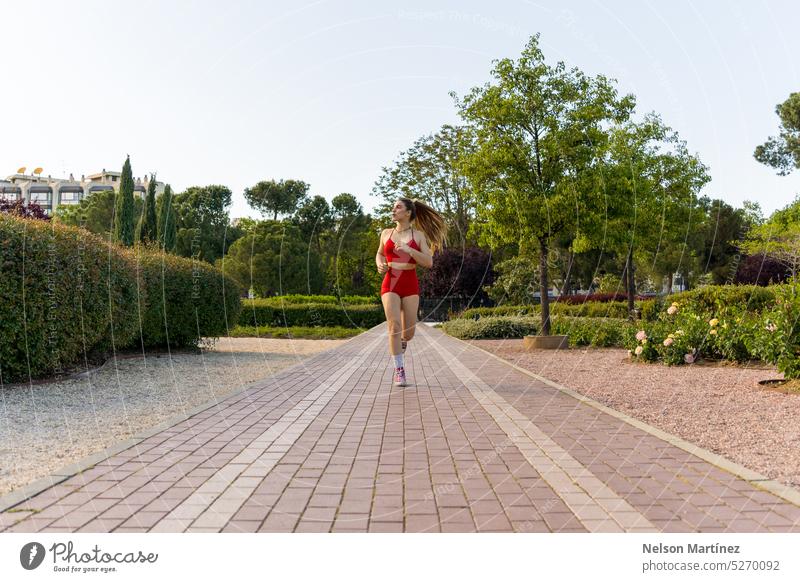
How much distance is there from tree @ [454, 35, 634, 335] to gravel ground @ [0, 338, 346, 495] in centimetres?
718

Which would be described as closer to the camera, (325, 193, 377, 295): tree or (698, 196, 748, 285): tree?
(325, 193, 377, 295): tree

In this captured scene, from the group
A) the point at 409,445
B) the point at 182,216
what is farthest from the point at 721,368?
the point at 182,216

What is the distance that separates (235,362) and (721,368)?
9494 millimetres

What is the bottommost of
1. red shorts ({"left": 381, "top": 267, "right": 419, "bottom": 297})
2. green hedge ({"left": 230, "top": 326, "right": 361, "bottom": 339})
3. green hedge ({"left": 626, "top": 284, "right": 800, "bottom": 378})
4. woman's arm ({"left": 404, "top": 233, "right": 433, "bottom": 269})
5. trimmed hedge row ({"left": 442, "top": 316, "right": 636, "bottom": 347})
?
green hedge ({"left": 230, "top": 326, "right": 361, "bottom": 339})

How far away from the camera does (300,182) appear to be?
21.6 metres

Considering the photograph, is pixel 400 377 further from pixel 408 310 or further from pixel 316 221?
pixel 316 221

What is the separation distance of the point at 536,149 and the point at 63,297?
39.6 ft

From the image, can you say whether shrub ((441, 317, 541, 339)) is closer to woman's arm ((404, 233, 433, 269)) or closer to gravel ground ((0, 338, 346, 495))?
gravel ground ((0, 338, 346, 495))

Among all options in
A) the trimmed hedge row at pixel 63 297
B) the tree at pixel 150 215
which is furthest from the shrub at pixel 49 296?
the tree at pixel 150 215

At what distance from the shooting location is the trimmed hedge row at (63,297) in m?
Result: 9.38

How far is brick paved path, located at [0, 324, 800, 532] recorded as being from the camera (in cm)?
355

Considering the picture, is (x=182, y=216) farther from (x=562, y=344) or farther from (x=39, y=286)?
(x=39, y=286)

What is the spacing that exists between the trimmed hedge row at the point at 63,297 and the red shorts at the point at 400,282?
4.94 meters

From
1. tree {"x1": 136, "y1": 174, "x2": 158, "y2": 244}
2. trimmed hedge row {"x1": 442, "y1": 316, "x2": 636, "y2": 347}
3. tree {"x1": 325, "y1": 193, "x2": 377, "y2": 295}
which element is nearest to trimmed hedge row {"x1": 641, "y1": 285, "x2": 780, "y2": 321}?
trimmed hedge row {"x1": 442, "y1": 316, "x2": 636, "y2": 347}
